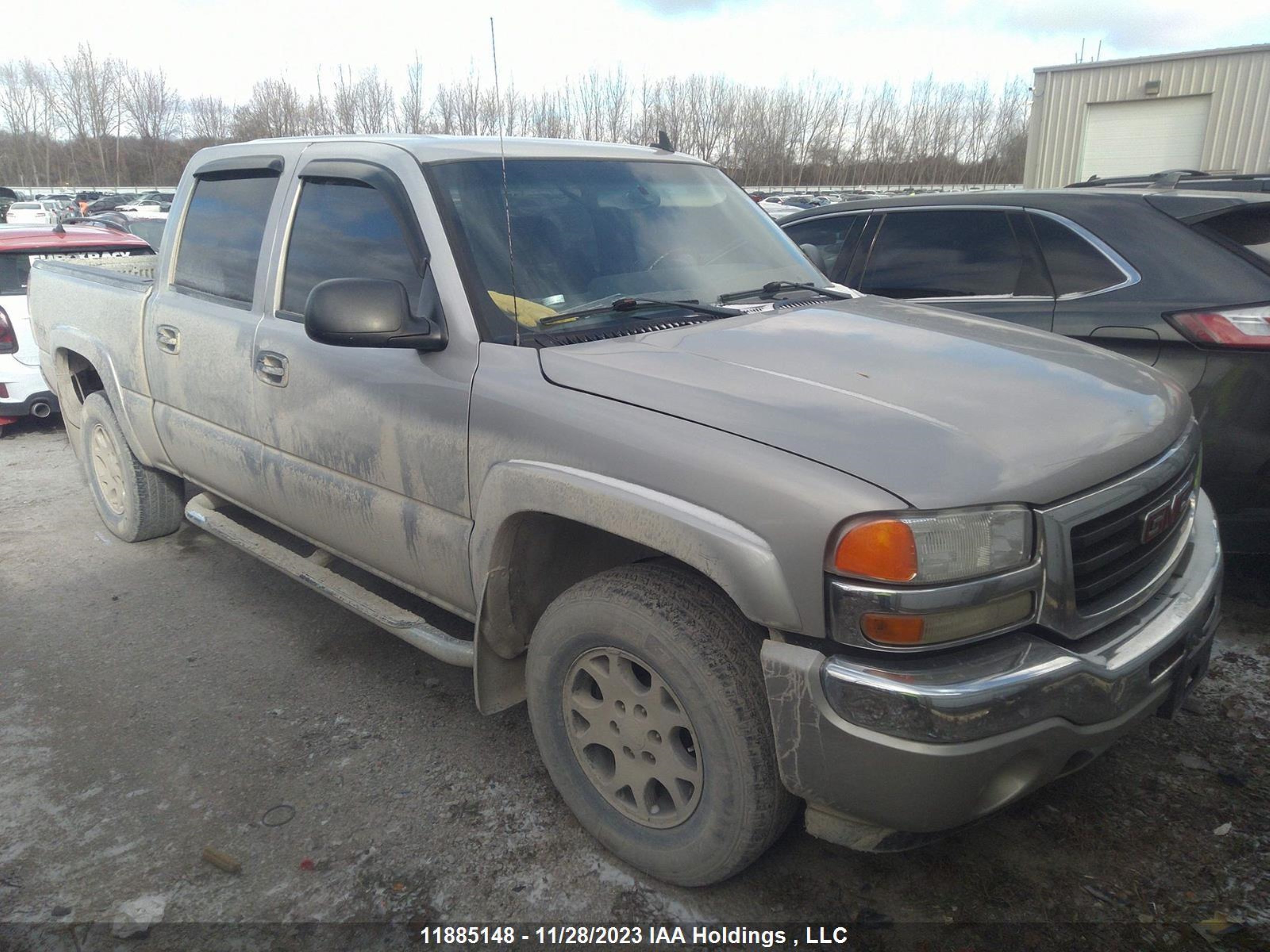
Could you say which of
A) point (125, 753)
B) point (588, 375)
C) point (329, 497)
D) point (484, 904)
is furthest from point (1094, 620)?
point (125, 753)

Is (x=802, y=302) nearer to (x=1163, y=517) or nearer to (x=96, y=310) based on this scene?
(x=1163, y=517)

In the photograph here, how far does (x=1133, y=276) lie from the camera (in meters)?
3.81

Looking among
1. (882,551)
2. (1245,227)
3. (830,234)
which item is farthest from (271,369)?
(1245,227)

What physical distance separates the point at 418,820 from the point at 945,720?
1.63 meters

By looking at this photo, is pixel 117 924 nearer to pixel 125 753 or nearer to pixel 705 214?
pixel 125 753

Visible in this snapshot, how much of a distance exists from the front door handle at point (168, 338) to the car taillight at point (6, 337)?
3.55 m

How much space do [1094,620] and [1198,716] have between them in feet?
4.92

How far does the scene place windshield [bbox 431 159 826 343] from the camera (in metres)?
2.72

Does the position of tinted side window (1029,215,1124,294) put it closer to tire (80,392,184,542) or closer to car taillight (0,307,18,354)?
tire (80,392,184,542)

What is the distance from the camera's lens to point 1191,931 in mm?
2229

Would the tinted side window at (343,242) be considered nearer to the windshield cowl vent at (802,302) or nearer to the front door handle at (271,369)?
the front door handle at (271,369)

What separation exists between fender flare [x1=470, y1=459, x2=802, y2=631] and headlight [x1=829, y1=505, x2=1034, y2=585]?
6.4 inches

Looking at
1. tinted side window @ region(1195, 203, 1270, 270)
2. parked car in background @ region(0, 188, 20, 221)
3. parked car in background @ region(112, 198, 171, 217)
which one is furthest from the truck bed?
parked car in background @ region(0, 188, 20, 221)

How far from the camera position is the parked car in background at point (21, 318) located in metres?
6.65
